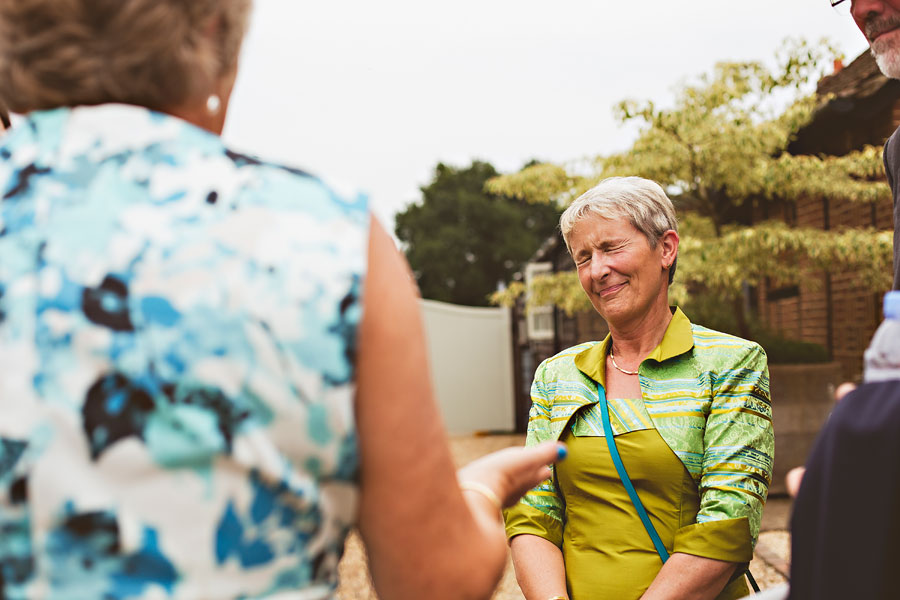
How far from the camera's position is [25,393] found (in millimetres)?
836

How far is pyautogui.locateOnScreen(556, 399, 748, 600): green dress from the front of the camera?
2.18 meters

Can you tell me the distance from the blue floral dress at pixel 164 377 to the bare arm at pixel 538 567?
1.46 metres

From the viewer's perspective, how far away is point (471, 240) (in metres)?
37.7

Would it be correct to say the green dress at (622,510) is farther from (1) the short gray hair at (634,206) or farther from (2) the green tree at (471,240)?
(2) the green tree at (471,240)

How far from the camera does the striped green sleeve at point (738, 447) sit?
6.90ft

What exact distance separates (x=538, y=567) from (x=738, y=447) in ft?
2.11

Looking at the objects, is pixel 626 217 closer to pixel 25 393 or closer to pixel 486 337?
pixel 25 393

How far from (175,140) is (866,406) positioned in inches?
34.1

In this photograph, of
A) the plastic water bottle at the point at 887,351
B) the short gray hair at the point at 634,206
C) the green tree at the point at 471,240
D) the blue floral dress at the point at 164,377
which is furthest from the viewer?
the green tree at the point at 471,240

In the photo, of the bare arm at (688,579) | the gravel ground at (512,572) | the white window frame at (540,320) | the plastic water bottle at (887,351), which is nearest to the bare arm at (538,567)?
the bare arm at (688,579)

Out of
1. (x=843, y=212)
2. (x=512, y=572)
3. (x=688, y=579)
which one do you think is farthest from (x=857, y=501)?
(x=843, y=212)

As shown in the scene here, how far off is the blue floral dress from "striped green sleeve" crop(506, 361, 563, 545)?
60.2 inches

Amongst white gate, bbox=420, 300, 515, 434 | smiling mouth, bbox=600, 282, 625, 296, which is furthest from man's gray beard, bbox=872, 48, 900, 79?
white gate, bbox=420, 300, 515, 434

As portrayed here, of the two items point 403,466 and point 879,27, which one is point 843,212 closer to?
point 879,27
